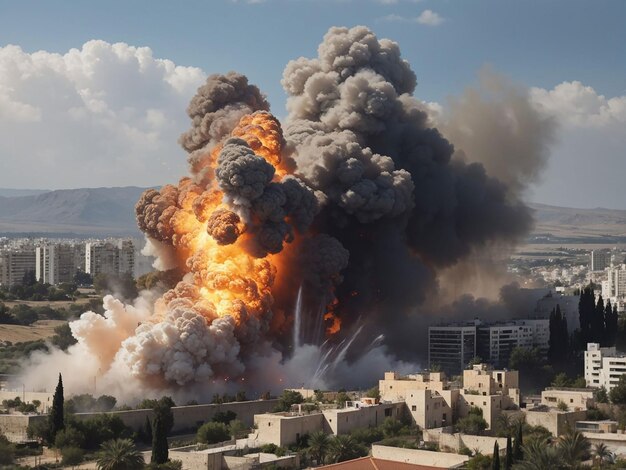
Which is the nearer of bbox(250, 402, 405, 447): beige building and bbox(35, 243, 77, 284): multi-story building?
bbox(250, 402, 405, 447): beige building

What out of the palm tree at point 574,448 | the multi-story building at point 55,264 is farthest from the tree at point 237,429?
the multi-story building at point 55,264

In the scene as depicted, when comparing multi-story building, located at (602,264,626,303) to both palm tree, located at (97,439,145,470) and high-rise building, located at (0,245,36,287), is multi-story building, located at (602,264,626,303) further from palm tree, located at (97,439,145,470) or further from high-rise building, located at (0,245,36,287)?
palm tree, located at (97,439,145,470)

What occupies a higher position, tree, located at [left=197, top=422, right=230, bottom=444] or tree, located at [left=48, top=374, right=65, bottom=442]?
tree, located at [left=48, top=374, right=65, bottom=442]

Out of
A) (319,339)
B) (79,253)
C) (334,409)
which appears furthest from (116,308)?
(79,253)

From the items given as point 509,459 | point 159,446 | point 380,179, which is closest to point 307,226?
point 380,179

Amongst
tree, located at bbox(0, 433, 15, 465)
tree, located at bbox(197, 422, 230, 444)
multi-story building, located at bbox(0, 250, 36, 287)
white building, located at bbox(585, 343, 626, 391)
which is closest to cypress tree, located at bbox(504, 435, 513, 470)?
tree, located at bbox(197, 422, 230, 444)

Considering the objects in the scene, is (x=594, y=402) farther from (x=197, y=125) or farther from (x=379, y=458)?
(x=197, y=125)
